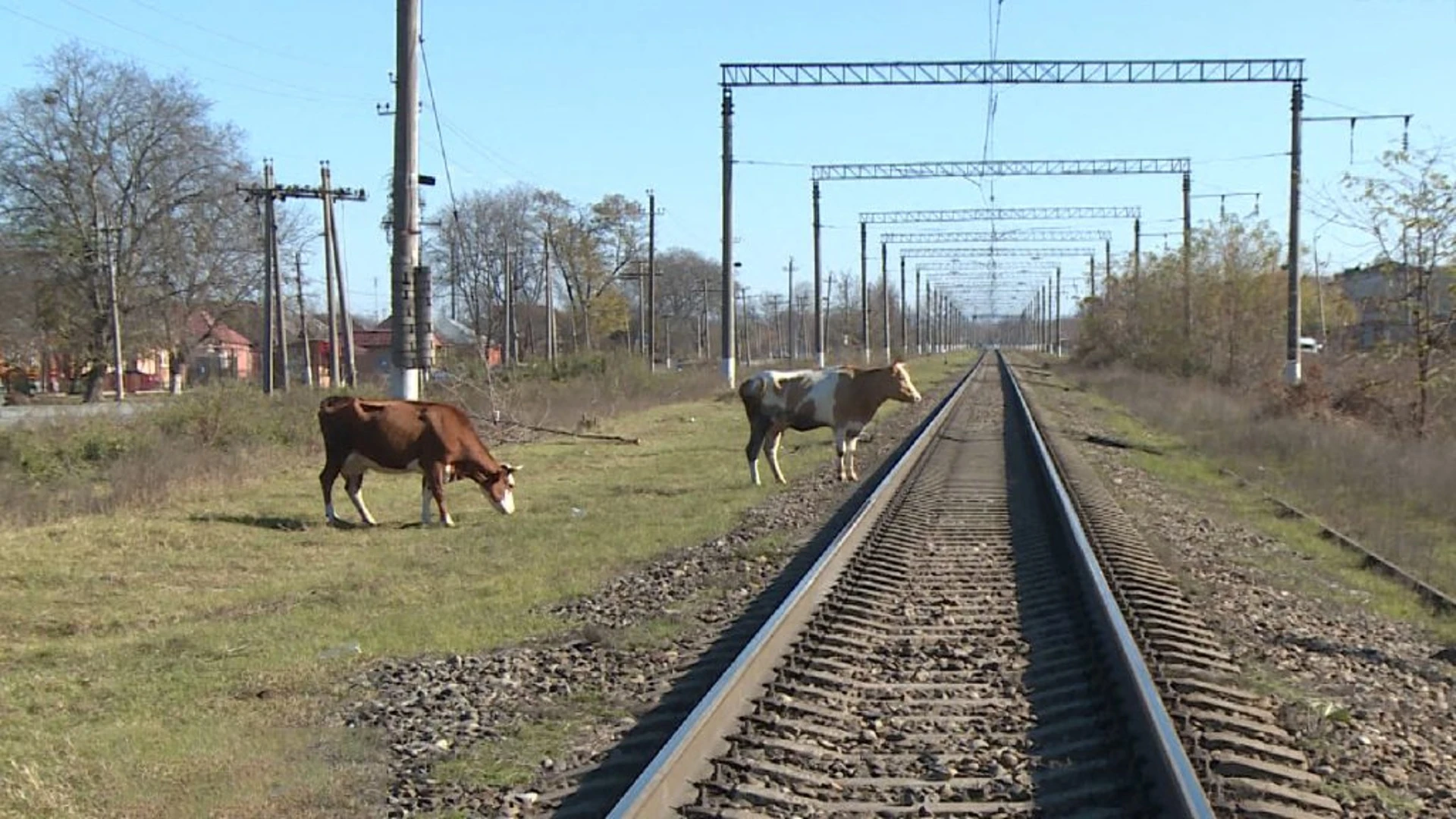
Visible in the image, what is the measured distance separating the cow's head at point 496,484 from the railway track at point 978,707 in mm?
5202

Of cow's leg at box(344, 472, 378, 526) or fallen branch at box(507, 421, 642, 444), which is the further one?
fallen branch at box(507, 421, 642, 444)

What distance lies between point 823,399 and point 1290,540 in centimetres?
635

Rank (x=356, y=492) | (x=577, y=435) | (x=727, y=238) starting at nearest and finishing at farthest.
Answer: (x=356, y=492)
(x=577, y=435)
(x=727, y=238)

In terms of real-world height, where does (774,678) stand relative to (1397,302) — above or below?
below

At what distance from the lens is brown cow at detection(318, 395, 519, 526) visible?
49.5 ft

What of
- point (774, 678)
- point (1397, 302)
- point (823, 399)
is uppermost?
point (1397, 302)

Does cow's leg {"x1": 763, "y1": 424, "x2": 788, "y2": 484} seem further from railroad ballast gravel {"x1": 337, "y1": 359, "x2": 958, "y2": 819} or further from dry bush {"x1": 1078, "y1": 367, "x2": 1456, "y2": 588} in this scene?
dry bush {"x1": 1078, "y1": 367, "x2": 1456, "y2": 588}

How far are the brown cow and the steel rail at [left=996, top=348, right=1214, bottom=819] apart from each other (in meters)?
6.95

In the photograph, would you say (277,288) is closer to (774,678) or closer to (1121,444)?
(1121,444)

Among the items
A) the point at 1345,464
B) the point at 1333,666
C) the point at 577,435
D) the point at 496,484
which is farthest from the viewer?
the point at 577,435

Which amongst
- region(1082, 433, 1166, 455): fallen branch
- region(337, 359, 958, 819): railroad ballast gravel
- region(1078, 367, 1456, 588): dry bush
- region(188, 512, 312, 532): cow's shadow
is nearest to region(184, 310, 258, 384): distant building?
region(1082, 433, 1166, 455): fallen branch

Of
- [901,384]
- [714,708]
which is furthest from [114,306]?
[714,708]

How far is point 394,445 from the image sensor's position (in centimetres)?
1508

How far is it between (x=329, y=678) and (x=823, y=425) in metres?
11.2
